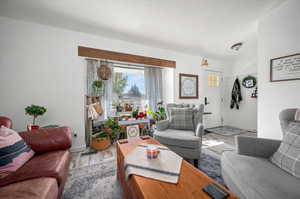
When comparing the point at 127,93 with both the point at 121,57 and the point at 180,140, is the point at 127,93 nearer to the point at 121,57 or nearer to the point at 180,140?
the point at 121,57

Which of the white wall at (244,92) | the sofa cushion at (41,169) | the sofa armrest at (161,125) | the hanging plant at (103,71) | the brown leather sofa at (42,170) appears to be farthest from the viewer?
the white wall at (244,92)

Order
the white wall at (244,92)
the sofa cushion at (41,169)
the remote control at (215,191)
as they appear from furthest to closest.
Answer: the white wall at (244,92), the sofa cushion at (41,169), the remote control at (215,191)

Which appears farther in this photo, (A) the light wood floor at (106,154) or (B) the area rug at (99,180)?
(A) the light wood floor at (106,154)

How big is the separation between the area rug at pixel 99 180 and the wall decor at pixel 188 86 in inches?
73.3

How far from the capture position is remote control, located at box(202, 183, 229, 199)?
630 millimetres

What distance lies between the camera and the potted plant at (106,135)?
224cm

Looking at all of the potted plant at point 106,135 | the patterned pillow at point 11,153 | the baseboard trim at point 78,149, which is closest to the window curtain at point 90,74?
the potted plant at point 106,135

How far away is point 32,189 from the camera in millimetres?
760

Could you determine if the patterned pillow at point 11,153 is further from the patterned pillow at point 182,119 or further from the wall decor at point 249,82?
the wall decor at point 249,82

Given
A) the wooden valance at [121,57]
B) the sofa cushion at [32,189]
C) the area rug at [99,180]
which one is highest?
the wooden valance at [121,57]

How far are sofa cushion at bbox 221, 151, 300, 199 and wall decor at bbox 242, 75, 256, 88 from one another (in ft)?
10.8

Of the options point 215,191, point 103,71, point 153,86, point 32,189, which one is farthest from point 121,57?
point 215,191

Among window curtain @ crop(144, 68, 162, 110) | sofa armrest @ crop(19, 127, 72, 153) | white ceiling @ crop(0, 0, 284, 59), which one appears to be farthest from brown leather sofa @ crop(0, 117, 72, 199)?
window curtain @ crop(144, 68, 162, 110)

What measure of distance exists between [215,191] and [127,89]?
2.60 metres
